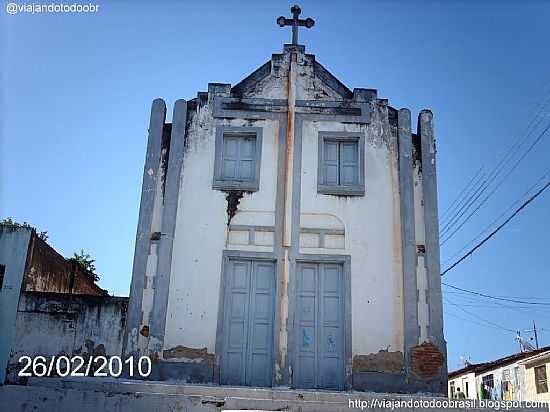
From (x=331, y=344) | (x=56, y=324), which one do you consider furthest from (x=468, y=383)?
(x=56, y=324)

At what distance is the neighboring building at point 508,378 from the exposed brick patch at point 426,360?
14.2 metres

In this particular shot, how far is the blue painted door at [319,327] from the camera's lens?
1128 centimetres

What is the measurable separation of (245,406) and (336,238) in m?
4.32

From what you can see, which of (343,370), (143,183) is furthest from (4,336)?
(343,370)

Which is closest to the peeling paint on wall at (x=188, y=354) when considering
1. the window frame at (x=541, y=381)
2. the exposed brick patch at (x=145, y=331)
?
the exposed brick patch at (x=145, y=331)

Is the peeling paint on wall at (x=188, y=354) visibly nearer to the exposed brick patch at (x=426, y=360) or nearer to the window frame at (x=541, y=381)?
the exposed brick patch at (x=426, y=360)

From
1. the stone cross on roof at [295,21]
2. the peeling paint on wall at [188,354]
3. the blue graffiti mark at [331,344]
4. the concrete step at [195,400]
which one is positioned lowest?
the concrete step at [195,400]

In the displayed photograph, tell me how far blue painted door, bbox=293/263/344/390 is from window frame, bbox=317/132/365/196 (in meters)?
1.48

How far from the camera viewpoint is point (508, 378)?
27094mm

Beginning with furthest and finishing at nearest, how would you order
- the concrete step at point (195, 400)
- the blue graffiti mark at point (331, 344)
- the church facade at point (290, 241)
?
1. the blue graffiti mark at point (331, 344)
2. the church facade at point (290, 241)
3. the concrete step at point (195, 400)

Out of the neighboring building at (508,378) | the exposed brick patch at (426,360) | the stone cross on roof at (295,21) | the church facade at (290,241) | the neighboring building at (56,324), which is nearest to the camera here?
the exposed brick patch at (426,360)

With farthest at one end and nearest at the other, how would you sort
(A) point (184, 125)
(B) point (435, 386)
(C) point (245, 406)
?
(A) point (184, 125) < (B) point (435, 386) < (C) point (245, 406)

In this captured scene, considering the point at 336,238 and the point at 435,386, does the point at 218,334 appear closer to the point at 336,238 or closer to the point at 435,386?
the point at 336,238

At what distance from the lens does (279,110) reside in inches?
513
